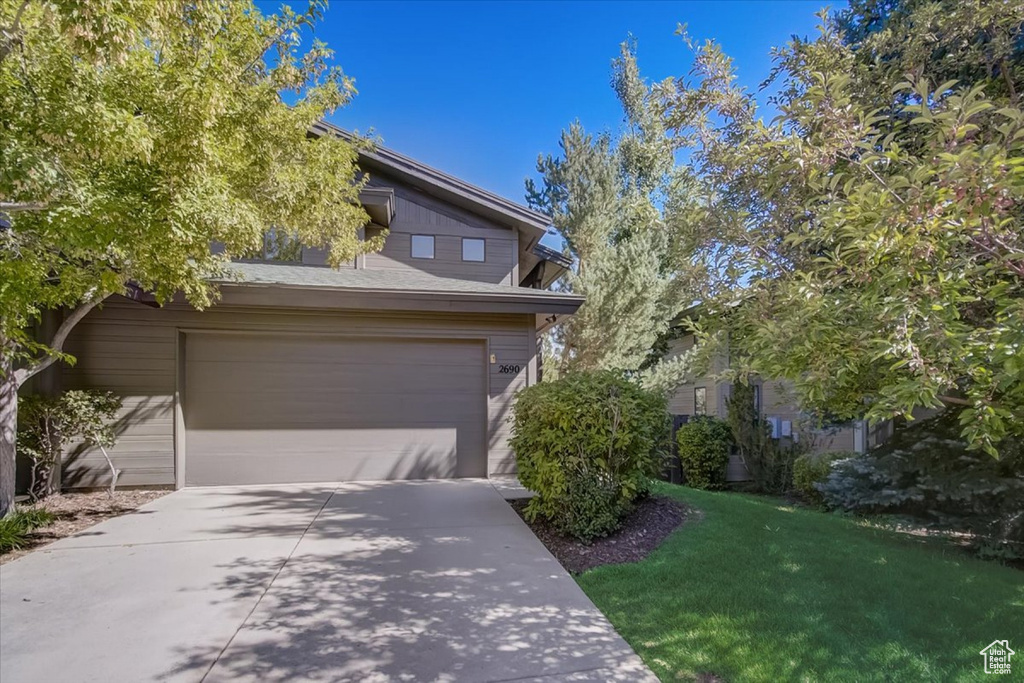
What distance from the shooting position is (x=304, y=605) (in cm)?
364

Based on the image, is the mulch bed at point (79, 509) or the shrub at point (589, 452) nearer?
the shrub at point (589, 452)

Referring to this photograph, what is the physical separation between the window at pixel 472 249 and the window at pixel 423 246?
630 mm

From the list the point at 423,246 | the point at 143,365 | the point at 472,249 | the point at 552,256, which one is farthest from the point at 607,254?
the point at 143,365

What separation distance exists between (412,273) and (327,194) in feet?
11.0

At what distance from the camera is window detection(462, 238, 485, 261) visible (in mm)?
10139

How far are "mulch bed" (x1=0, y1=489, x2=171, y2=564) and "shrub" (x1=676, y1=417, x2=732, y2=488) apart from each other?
895cm

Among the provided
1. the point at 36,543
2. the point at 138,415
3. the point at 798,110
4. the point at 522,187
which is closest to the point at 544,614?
the point at 798,110

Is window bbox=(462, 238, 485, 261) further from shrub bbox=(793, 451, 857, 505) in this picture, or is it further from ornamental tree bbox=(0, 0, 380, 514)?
shrub bbox=(793, 451, 857, 505)

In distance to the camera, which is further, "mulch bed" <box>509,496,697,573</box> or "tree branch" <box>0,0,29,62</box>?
"mulch bed" <box>509,496,697,573</box>

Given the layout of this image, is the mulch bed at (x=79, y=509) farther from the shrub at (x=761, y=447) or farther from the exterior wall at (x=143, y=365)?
the shrub at (x=761, y=447)

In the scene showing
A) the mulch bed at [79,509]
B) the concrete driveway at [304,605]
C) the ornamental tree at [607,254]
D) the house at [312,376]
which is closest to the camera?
the concrete driveway at [304,605]

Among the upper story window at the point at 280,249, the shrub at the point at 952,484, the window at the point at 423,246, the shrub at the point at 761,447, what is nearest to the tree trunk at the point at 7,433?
the upper story window at the point at 280,249
